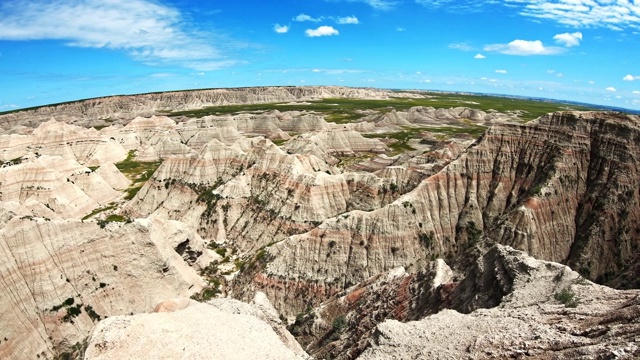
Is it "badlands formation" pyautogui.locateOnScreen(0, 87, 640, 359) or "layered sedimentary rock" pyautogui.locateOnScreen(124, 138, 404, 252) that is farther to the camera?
"layered sedimentary rock" pyautogui.locateOnScreen(124, 138, 404, 252)

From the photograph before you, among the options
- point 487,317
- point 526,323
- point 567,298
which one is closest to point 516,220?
point 567,298

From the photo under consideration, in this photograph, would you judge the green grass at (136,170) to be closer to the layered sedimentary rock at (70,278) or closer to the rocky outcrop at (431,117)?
the layered sedimentary rock at (70,278)

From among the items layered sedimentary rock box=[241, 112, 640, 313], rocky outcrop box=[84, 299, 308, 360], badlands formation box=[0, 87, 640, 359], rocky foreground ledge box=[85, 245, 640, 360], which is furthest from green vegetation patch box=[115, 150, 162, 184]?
rocky outcrop box=[84, 299, 308, 360]

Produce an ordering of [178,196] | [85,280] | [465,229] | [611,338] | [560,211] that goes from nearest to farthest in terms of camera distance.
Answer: [611,338] → [85,280] → [560,211] → [465,229] → [178,196]

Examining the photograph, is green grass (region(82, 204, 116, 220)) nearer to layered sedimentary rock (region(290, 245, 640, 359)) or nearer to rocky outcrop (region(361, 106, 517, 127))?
layered sedimentary rock (region(290, 245, 640, 359))

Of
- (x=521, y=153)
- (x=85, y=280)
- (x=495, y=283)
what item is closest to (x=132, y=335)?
(x=85, y=280)

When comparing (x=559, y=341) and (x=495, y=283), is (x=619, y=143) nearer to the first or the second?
(x=495, y=283)


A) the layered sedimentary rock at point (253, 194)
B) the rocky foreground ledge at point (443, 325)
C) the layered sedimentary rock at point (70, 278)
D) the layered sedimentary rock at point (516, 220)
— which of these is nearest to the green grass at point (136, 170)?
the layered sedimentary rock at point (253, 194)
